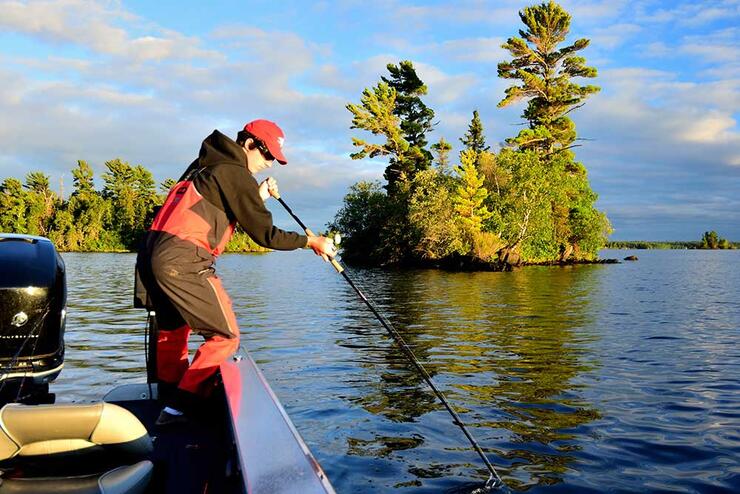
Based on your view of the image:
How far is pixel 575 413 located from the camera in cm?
660

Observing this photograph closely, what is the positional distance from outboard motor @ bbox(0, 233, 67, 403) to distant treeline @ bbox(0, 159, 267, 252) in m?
77.0

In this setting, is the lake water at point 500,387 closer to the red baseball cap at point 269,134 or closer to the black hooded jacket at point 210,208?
the black hooded jacket at point 210,208

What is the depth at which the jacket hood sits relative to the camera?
11.9 ft

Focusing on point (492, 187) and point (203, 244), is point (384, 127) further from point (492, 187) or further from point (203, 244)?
point (203, 244)

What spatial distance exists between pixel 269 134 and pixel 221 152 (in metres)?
0.40

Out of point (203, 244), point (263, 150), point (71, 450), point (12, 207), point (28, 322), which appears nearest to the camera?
point (71, 450)

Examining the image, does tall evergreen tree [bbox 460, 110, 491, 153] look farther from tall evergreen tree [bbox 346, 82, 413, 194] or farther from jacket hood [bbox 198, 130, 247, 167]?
jacket hood [bbox 198, 130, 247, 167]

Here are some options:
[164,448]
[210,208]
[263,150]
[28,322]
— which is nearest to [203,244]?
[210,208]

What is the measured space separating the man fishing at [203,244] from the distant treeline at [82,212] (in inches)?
3099

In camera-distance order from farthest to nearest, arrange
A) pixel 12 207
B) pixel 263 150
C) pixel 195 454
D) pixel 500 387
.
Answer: pixel 12 207
pixel 500 387
pixel 263 150
pixel 195 454

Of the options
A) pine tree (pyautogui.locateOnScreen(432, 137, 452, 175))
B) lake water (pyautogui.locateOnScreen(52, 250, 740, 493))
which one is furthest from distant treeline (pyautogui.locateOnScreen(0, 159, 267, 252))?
lake water (pyautogui.locateOnScreen(52, 250, 740, 493))

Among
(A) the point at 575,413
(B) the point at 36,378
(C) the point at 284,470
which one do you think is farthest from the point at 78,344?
(C) the point at 284,470

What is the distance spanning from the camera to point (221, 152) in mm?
3664

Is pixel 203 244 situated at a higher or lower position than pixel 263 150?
lower
